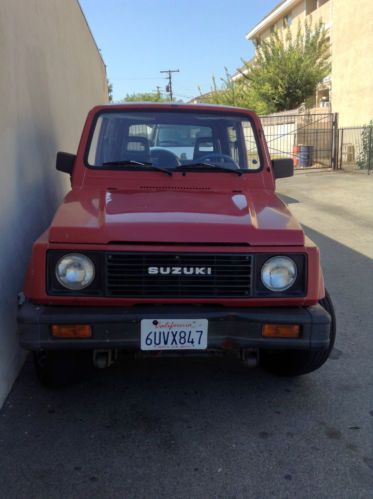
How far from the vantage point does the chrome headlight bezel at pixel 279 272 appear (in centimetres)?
282

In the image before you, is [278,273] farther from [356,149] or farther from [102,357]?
[356,149]

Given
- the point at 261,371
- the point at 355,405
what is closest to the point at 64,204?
the point at 261,371

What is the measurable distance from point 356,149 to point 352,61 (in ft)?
12.9

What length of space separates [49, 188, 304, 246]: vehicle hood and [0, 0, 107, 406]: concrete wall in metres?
0.63

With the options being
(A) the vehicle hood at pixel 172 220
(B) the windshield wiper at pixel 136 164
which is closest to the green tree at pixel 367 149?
(B) the windshield wiper at pixel 136 164

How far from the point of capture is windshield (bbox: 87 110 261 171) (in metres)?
3.98

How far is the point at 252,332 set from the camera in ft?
9.14

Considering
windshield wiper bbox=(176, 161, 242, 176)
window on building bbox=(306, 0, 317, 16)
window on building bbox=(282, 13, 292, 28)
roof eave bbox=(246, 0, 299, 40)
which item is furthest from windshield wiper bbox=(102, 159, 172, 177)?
window on building bbox=(282, 13, 292, 28)

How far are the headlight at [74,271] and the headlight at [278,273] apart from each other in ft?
3.17

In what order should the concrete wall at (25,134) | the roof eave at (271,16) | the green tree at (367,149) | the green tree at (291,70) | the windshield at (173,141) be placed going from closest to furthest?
1. the concrete wall at (25,134)
2. the windshield at (173,141)
3. the green tree at (367,149)
4. the green tree at (291,70)
5. the roof eave at (271,16)

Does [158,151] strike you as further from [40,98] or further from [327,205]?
[327,205]

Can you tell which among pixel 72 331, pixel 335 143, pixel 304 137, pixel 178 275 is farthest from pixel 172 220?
pixel 304 137

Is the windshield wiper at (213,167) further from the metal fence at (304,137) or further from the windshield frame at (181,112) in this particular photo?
the metal fence at (304,137)

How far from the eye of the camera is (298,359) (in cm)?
336
